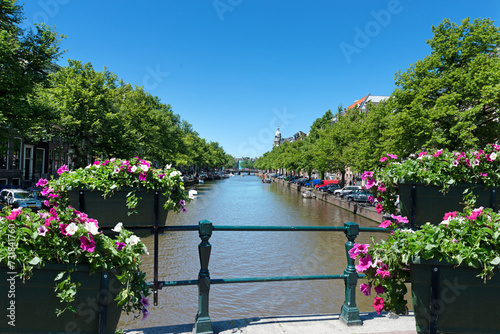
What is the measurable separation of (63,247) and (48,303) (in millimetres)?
374

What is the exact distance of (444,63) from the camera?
2344 centimetres

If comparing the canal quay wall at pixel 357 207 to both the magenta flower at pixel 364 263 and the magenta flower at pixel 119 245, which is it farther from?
the magenta flower at pixel 119 245

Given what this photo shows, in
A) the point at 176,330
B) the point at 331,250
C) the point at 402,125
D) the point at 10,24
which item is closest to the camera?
the point at 176,330

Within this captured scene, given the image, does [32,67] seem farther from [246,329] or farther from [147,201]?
[246,329]

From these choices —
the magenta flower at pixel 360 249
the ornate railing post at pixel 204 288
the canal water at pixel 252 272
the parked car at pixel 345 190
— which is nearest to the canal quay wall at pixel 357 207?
the parked car at pixel 345 190

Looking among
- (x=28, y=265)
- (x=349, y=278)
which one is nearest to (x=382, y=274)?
(x=349, y=278)

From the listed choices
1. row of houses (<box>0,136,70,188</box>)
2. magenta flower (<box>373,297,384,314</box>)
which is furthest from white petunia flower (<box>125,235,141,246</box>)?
row of houses (<box>0,136,70,188</box>)

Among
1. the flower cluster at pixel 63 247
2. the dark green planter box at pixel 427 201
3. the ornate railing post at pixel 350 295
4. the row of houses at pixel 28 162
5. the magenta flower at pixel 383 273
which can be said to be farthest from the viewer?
the row of houses at pixel 28 162

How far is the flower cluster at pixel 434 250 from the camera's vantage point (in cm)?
230

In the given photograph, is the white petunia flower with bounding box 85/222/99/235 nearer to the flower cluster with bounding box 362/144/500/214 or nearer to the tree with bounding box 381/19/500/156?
the flower cluster with bounding box 362/144/500/214

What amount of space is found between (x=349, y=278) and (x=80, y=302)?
301 cm

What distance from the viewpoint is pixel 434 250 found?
7.69ft

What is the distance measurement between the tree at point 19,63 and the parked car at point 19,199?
5203mm

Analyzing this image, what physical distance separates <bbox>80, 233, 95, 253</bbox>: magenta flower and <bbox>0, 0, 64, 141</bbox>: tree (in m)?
17.1
